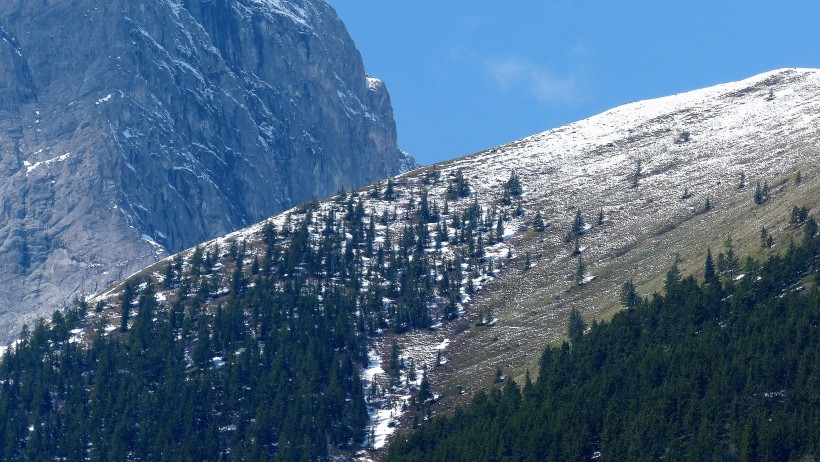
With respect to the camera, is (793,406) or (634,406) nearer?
(793,406)

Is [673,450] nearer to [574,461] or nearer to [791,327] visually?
[574,461]

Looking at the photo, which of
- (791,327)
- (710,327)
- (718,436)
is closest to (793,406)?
(718,436)

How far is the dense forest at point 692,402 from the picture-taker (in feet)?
529

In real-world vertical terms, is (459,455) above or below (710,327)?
below

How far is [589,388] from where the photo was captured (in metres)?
191

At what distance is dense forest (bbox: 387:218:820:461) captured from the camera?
Result: 161m

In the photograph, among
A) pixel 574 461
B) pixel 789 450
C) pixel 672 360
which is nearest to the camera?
pixel 789 450

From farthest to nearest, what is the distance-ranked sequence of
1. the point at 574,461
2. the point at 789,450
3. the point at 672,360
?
the point at 672,360 → the point at 574,461 → the point at 789,450

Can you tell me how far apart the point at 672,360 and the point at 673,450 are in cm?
2409

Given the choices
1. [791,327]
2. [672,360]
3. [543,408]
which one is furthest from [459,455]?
[791,327]

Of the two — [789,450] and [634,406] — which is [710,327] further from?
[789,450]

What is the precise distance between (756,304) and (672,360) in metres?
16.2

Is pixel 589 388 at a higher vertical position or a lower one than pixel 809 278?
lower

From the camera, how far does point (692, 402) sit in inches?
6786
